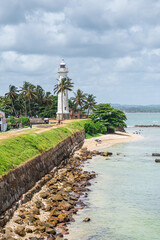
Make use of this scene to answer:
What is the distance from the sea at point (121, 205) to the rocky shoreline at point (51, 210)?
799 mm

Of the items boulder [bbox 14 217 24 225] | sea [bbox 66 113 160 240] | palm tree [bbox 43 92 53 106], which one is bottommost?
sea [bbox 66 113 160 240]

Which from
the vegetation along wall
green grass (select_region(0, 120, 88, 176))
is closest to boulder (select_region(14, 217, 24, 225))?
the vegetation along wall

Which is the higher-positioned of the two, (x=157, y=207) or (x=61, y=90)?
(x=61, y=90)

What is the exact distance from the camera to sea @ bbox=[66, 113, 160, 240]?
66.1 ft

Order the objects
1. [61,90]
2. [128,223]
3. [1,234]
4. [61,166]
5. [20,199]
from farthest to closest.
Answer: [61,90], [61,166], [20,199], [128,223], [1,234]

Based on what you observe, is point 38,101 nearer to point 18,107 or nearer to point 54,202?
point 18,107

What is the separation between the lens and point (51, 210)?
23.0 meters

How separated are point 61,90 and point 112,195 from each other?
58130mm

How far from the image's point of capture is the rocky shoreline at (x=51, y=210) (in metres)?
18.8

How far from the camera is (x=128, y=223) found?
71.5 feet

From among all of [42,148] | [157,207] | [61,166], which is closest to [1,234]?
[157,207]

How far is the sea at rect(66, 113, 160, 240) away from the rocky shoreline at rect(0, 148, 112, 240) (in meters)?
0.80

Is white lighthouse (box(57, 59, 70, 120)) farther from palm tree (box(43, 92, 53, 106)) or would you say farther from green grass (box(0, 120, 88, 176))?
green grass (box(0, 120, 88, 176))

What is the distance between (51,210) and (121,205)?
6.30 meters
